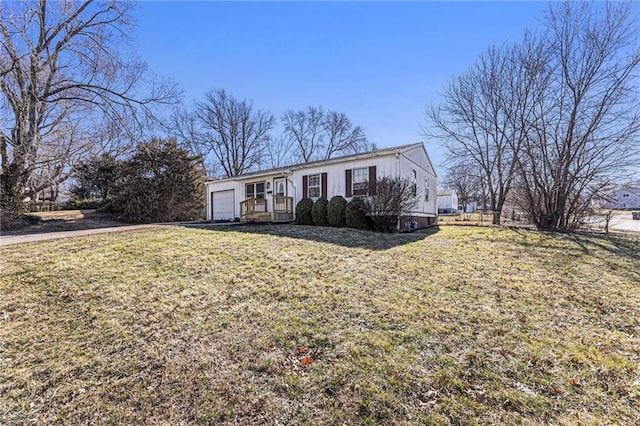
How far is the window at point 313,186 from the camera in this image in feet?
46.6

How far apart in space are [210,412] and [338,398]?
1100 mm

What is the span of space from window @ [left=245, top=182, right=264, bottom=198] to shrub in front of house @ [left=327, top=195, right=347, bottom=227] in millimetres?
5187

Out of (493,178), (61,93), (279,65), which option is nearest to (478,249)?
(279,65)

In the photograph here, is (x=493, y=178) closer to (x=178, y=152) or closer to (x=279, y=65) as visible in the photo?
(x=279, y=65)

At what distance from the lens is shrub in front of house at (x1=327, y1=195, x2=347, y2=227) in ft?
40.1

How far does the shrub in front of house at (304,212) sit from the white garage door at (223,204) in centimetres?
572

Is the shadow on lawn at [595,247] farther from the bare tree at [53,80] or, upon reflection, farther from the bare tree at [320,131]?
the bare tree at [320,131]

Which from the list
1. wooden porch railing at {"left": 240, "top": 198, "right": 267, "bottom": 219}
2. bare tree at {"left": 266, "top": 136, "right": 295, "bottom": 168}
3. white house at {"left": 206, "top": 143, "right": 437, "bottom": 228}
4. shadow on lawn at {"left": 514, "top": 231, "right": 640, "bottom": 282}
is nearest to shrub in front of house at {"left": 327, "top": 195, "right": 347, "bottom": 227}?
white house at {"left": 206, "top": 143, "right": 437, "bottom": 228}

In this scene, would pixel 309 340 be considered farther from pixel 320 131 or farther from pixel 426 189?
pixel 320 131

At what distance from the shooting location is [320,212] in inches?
508

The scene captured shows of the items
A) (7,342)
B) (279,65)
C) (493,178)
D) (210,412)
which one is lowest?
(210,412)

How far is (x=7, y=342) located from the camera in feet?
11.1

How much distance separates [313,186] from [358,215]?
11.7 feet

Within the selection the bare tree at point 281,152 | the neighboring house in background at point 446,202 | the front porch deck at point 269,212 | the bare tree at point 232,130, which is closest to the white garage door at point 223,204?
the front porch deck at point 269,212
